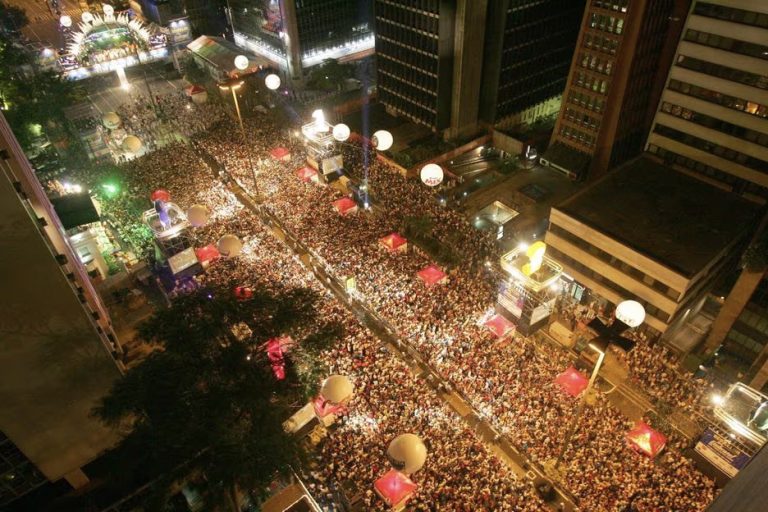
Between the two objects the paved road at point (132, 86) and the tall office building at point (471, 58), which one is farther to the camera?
the paved road at point (132, 86)

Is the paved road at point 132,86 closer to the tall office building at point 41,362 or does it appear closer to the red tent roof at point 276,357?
the tall office building at point 41,362

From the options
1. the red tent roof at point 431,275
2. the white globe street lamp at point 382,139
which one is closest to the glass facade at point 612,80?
the white globe street lamp at point 382,139

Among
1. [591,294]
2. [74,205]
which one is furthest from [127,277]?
[591,294]

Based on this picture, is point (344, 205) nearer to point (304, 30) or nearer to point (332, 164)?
point (332, 164)

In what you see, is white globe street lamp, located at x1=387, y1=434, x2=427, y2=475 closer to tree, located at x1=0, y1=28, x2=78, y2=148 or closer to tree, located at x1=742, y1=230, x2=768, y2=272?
tree, located at x1=742, y1=230, x2=768, y2=272

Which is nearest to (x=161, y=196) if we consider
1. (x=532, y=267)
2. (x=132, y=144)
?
(x=132, y=144)
